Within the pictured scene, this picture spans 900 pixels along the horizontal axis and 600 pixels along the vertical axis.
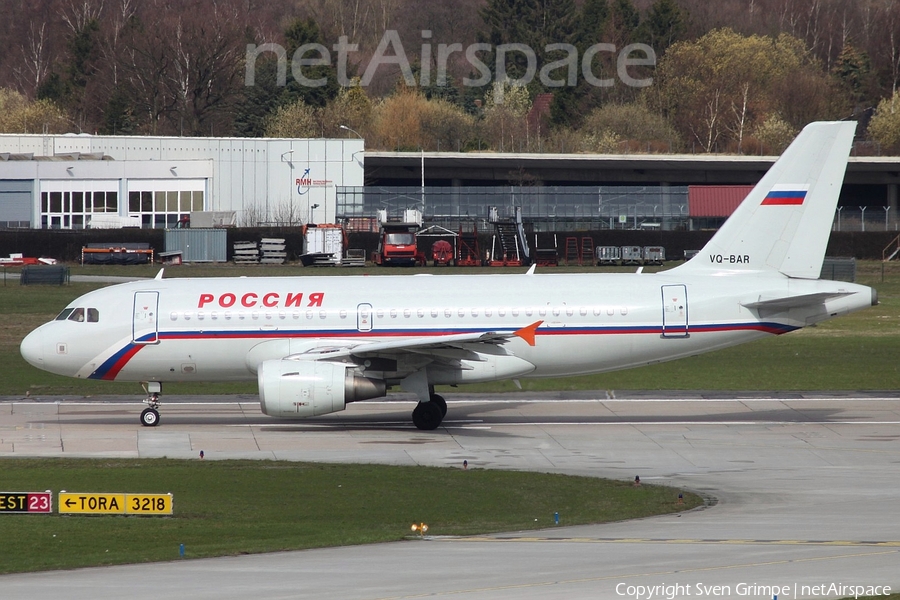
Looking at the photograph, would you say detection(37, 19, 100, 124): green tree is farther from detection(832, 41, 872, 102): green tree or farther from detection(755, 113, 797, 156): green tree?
detection(832, 41, 872, 102): green tree

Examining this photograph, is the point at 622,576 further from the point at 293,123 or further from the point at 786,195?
the point at 293,123

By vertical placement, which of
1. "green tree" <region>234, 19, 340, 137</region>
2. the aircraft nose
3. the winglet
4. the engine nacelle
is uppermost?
"green tree" <region>234, 19, 340, 137</region>

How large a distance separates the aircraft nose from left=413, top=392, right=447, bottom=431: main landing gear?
31.2ft

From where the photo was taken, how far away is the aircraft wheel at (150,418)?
29172mm

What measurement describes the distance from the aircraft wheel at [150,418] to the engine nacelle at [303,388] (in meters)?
4.06

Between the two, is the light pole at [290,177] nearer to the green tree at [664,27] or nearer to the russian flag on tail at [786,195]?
the green tree at [664,27]

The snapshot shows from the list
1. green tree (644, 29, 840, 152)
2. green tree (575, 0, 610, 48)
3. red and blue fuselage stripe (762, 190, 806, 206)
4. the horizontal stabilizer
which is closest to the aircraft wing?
the horizontal stabilizer

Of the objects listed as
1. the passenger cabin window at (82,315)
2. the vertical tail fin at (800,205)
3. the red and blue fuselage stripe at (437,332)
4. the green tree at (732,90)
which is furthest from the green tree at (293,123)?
the vertical tail fin at (800,205)

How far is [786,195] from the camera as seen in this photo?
29.2 m

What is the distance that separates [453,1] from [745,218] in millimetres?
175081

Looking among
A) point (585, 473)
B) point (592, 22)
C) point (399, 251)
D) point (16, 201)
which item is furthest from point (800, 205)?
point (592, 22)

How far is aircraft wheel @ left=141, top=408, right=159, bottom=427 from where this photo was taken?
29172mm

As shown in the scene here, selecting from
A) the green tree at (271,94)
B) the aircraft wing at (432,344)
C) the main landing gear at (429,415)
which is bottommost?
the main landing gear at (429,415)

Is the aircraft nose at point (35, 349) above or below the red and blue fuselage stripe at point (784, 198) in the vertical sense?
below
